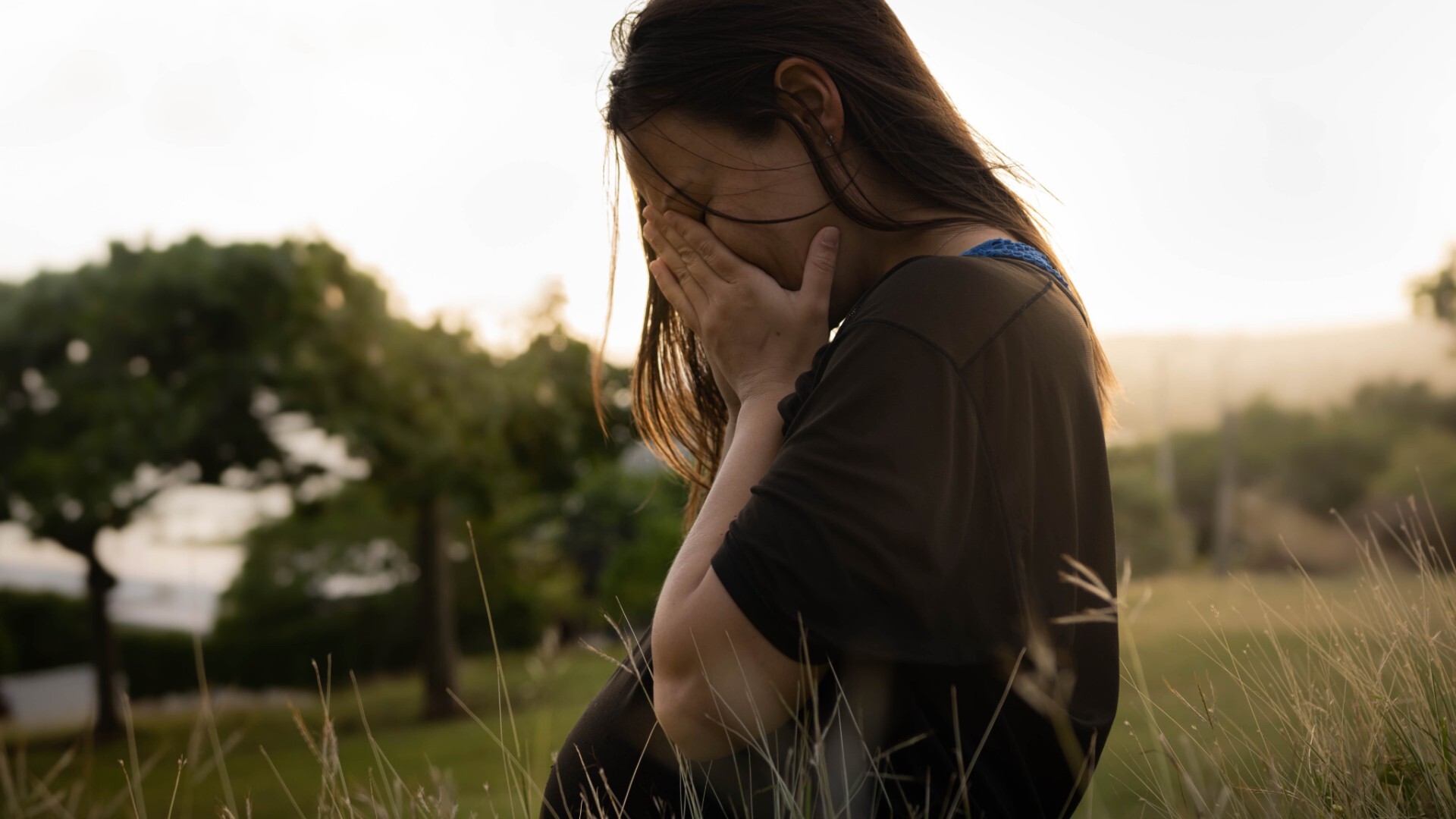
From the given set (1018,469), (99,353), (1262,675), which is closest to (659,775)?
(1018,469)

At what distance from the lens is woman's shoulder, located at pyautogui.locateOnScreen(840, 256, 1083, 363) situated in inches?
45.9

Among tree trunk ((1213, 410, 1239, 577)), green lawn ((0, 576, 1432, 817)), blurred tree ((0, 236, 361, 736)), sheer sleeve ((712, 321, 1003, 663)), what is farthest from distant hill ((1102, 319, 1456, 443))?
sheer sleeve ((712, 321, 1003, 663))

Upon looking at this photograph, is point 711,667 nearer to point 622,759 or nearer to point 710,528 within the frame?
point 710,528

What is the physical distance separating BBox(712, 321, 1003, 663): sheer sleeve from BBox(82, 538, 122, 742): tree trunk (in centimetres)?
1676

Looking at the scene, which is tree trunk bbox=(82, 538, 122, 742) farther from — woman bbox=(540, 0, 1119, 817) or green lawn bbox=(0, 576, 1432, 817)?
woman bbox=(540, 0, 1119, 817)

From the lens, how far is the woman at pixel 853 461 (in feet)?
3.63

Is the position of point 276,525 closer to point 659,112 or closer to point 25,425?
point 25,425

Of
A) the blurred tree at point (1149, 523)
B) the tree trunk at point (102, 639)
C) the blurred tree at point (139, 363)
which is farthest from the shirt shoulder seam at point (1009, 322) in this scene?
the blurred tree at point (1149, 523)

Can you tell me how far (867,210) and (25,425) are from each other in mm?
14934

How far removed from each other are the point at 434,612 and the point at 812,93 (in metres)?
14.8

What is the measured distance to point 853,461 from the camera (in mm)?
1105

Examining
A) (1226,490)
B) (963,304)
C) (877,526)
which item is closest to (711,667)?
(877,526)

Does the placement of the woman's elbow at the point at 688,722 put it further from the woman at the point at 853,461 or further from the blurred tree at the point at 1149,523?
the blurred tree at the point at 1149,523

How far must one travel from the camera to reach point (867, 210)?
1548 millimetres
